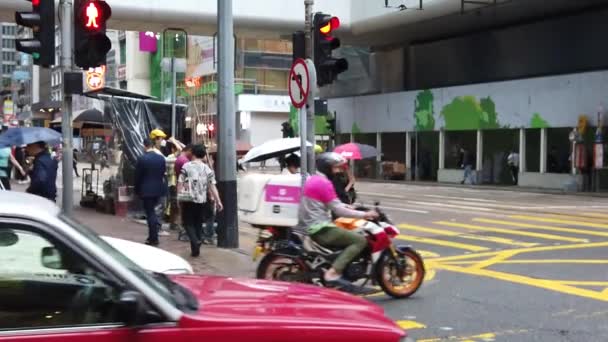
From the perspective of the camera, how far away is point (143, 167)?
11.8 m

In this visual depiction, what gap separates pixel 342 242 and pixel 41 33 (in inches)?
193

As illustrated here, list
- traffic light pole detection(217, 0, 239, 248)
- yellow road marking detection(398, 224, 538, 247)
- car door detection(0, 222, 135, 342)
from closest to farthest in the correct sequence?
car door detection(0, 222, 135, 342), traffic light pole detection(217, 0, 239, 248), yellow road marking detection(398, 224, 538, 247)

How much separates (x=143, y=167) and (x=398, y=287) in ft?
17.6

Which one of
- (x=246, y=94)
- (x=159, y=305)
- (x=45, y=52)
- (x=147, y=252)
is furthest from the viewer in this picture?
(x=246, y=94)

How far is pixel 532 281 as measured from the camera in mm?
9078

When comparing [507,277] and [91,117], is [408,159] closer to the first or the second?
[91,117]

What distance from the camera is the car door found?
3.02 meters

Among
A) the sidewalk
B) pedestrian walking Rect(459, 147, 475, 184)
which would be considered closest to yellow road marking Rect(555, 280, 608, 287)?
the sidewalk

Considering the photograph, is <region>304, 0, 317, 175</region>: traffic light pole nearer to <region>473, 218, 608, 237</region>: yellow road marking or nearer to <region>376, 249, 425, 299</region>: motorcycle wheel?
<region>376, 249, 425, 299</region>: motorcycle wheel

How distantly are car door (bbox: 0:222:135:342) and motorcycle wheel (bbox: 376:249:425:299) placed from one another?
5.12 meters

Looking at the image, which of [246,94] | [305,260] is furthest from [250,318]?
[246,94]

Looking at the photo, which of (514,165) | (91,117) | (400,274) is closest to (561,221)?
(400,274)

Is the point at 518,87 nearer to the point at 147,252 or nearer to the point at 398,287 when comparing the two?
the point at 398,287

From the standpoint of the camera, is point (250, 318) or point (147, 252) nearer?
point (250, 318)
